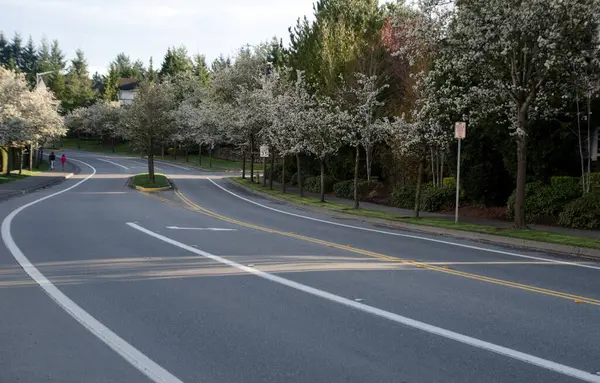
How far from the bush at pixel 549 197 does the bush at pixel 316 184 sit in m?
16.3

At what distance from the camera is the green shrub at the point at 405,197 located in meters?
26.3

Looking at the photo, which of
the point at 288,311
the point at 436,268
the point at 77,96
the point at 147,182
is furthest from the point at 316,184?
the point at 77,96

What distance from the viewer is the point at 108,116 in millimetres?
94375

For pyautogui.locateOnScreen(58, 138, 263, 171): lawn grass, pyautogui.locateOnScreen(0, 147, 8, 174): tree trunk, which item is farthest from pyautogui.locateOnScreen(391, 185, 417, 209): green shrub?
pyautogui.locateOnScreen(58, 138, 263, 171): lawn grass

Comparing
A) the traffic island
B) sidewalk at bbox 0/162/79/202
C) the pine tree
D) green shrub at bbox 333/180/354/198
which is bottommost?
sidewalk at bbox 0/162/79/202

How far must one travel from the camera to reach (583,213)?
17469 mm

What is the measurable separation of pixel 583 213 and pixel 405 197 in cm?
984

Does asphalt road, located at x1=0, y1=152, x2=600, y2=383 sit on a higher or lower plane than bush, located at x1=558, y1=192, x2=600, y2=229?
lower

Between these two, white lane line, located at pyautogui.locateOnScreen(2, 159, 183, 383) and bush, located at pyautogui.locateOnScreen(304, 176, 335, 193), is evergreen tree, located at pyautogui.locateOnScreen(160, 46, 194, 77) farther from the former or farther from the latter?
white lane line, located at pyautogui.locateOnScreen(2, 159, 183, 383)

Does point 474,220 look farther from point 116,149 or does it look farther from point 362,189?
point 116,149

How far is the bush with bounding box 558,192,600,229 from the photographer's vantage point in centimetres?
1711

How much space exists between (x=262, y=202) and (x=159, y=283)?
69.5ft

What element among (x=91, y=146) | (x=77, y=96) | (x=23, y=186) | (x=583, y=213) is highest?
(x=77, y=96)

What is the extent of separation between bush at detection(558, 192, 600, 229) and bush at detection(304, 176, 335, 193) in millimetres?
18693
